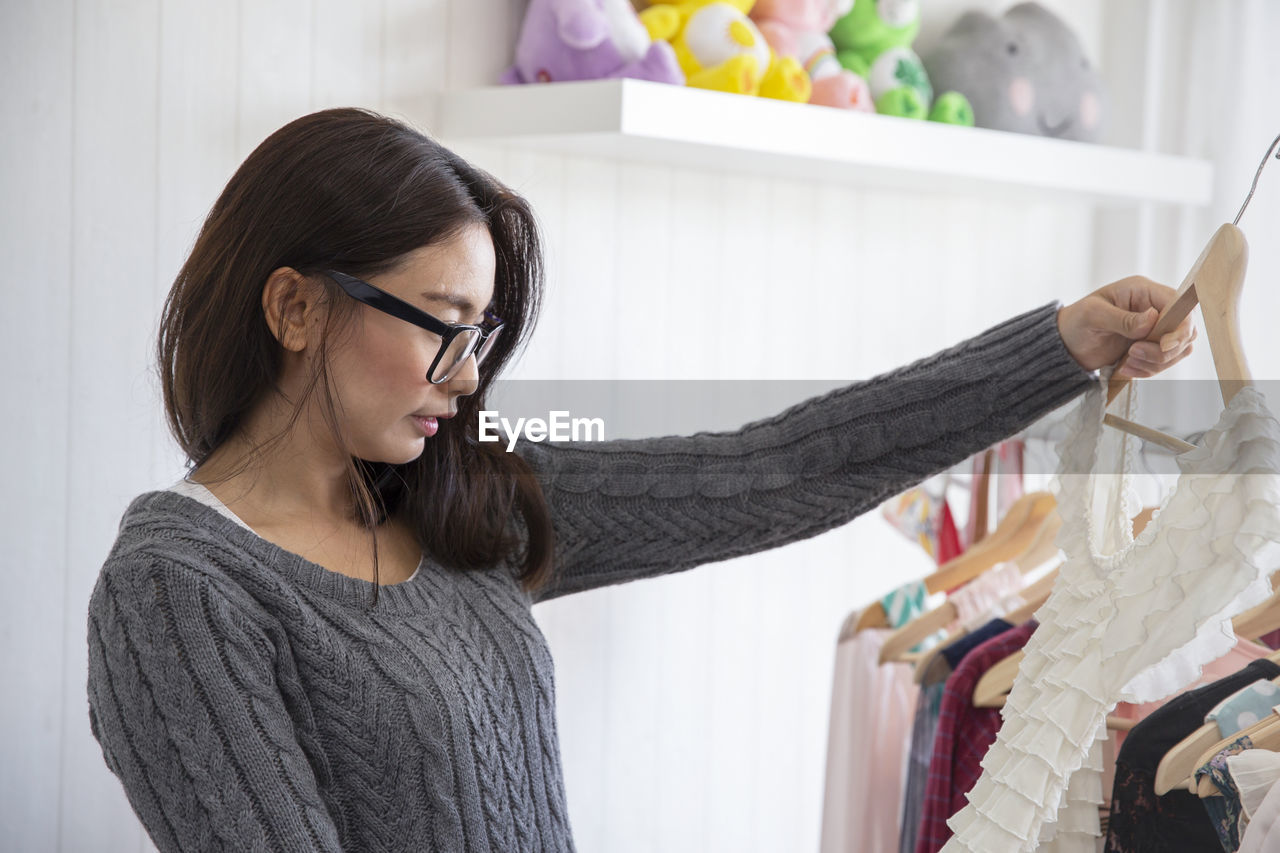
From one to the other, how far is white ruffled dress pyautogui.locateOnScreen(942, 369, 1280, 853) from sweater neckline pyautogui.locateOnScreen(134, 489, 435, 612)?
0.45 m

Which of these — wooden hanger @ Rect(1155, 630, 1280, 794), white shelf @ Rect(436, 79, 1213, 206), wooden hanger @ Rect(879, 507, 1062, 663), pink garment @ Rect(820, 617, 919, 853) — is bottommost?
pink garment @ Rect(820, 617, 919, 853)

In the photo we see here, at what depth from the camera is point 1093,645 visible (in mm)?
842

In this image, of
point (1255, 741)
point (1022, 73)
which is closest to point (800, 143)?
point (1022, 73)

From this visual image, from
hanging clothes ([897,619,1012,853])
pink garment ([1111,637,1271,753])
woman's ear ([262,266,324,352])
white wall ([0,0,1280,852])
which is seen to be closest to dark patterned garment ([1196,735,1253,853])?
pink garment ([1111,637,1271,753])

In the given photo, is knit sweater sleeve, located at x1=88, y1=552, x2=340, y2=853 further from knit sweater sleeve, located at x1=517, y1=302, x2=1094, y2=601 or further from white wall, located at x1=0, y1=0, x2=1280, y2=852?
white wall, located at x1=0, y1=0, x2=1280, y2=852

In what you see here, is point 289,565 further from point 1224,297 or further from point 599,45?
point 599,45

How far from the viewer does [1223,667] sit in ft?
3.60

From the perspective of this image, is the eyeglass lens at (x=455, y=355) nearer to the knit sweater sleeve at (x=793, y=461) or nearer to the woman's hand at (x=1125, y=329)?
the knit sweater sleeve at (x=793, y=461)

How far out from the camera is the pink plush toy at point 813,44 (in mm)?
1619

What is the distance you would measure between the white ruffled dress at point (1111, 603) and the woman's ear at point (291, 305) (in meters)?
0.58

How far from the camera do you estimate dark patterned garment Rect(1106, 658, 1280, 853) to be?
2.92 ft

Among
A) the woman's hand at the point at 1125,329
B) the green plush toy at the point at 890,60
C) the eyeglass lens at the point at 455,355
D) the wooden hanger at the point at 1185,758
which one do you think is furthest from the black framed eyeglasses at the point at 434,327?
the green plush toy at the point at 890,60

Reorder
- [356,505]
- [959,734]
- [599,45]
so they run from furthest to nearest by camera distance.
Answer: [599,45], [959,734], [356,505]

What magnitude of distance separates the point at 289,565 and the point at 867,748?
0.82 meters
